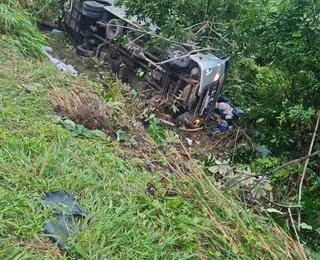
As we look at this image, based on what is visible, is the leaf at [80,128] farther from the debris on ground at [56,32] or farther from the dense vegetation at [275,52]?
the debris on ground at [56,32]

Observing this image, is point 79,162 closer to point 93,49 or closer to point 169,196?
point 169,196

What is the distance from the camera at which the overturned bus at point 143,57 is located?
20.8 feet

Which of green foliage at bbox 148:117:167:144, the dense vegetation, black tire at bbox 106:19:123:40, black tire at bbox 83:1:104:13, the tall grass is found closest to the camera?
the dense vegetation

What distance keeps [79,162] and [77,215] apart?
0.71m

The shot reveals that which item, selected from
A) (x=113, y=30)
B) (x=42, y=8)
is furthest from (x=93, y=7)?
(x=42, y=8)

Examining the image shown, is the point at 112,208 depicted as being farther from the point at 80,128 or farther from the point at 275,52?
the point at 275,52

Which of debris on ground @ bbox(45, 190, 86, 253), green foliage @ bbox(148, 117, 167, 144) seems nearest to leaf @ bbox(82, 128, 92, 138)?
green foliage @ bbox(148, 117, 167, 144)

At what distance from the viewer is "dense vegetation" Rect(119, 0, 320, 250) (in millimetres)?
4750

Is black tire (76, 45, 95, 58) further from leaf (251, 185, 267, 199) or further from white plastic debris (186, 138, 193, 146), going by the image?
leaf (251, 185, 267, 199)

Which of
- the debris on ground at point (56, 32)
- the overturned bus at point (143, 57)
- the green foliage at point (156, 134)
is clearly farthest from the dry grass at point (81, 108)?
the debris on ground at point (56, 32)

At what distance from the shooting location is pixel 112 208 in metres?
3.16

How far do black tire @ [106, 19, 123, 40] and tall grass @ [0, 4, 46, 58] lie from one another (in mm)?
1204

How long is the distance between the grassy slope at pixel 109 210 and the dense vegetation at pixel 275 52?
4.32 ft

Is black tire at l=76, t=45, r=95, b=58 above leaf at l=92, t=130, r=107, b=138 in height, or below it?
below
